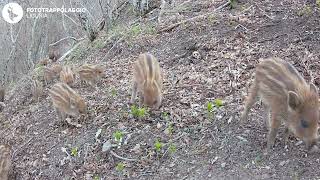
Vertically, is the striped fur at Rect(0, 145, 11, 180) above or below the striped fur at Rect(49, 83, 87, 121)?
below

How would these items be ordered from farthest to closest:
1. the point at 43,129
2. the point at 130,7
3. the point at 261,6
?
1. the point at 130,7
2. the point at 261,6
3. the point at 43,129

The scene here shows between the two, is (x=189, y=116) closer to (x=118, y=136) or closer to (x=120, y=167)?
(x=118, y=136)

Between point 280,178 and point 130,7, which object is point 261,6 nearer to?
point 280,178

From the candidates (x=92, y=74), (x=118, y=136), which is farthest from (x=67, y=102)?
(x=92, y=74)

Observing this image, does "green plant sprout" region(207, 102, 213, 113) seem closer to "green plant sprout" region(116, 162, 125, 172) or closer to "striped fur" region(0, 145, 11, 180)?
"green plant sprout" region(116, 162, 125, 172)

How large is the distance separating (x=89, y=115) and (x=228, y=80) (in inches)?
88.3

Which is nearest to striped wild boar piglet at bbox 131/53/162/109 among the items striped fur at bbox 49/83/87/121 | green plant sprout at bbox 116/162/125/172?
green plant sprout at bbox 116/162/125/172

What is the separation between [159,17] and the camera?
10719 millimetres

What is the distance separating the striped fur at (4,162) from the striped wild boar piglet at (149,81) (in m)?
2.50

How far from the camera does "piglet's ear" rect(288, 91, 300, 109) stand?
432 centimetres

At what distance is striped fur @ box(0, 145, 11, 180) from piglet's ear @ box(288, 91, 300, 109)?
464 cm

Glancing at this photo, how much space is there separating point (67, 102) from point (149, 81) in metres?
1.76

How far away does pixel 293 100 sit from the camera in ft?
14.3

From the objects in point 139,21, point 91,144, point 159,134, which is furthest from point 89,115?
point 139,21
